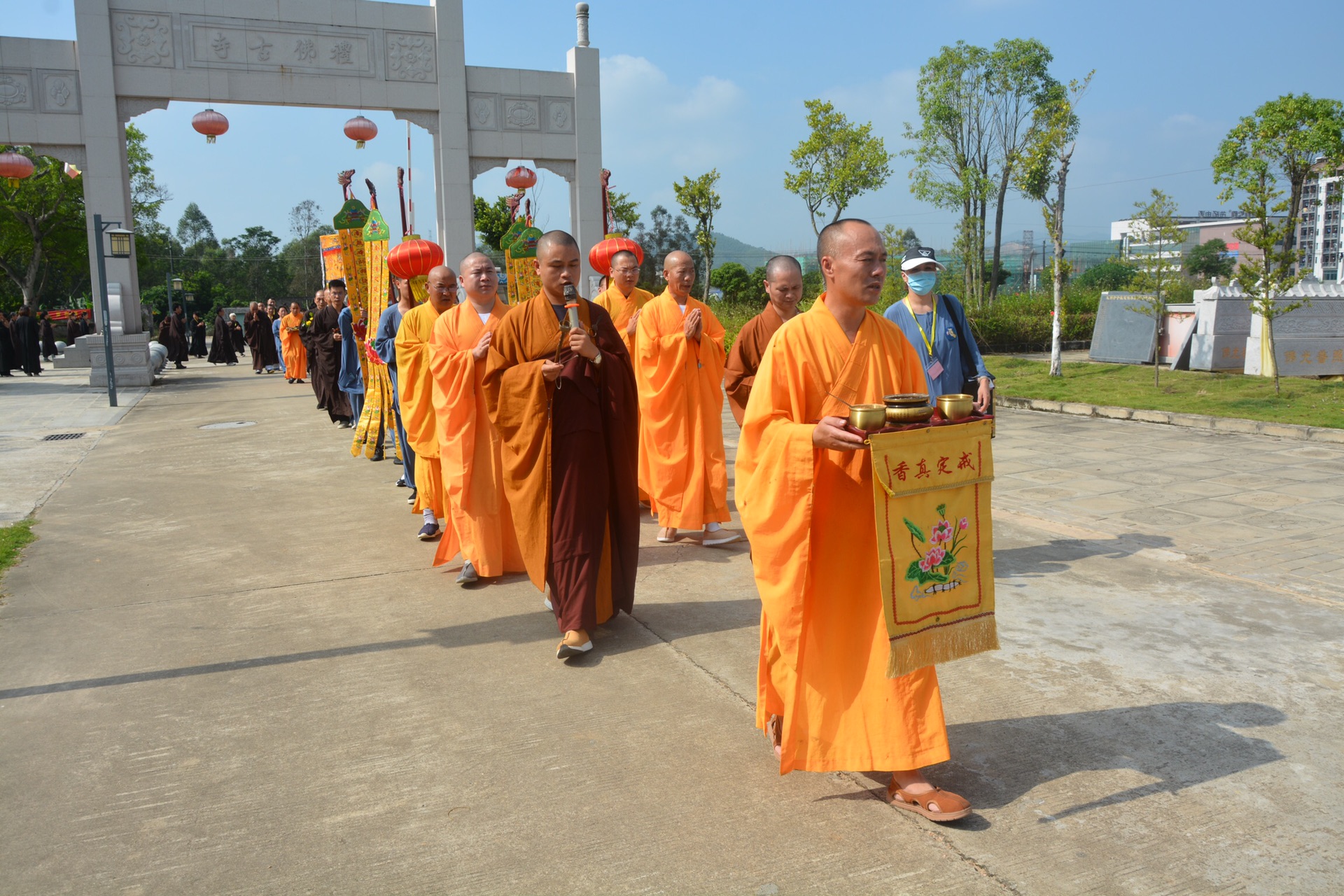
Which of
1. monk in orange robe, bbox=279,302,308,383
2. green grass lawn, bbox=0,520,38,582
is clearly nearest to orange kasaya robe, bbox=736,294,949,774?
green grass lawn, bbox=0,520,38,582

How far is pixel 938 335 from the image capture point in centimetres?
488

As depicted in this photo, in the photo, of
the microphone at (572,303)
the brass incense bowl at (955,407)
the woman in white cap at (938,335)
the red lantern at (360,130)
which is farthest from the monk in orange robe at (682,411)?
the red lantern at (360,130)

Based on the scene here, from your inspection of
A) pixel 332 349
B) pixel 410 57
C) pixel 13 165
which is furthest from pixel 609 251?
pixel 13 165

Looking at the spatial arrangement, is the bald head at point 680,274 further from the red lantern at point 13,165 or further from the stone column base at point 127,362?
the stone column base at point 127,362

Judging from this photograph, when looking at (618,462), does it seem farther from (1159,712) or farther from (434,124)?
(434,124)

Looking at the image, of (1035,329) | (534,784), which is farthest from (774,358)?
(1035,329)

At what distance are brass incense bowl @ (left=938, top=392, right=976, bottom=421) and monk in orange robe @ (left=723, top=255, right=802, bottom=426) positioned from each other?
2546mm

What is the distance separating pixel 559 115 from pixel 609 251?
1318cm

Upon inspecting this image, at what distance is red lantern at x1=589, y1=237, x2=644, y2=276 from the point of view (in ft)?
25.0

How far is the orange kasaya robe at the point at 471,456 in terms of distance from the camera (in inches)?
202

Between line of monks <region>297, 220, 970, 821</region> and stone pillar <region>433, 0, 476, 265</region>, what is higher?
stone pillar <region>433, 0, 476, 265</region>

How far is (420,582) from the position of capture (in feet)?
17.4

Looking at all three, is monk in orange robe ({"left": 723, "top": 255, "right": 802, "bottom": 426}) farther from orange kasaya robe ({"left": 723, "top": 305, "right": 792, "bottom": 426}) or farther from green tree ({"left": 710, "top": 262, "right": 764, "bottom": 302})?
green tree ({"left": 710, "top": 262, "right": 764, "bottom": 302})

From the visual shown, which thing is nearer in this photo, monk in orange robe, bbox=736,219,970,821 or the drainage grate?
monk in orange robe, bbox=736,219,970,821
